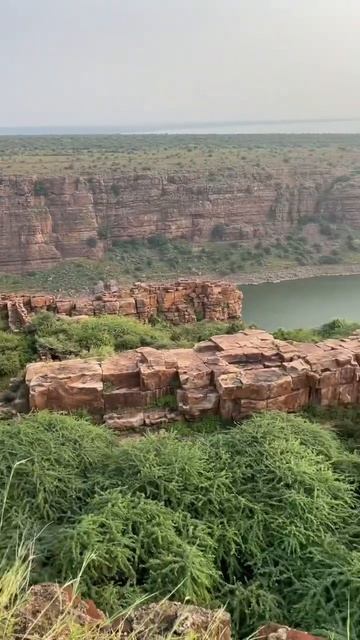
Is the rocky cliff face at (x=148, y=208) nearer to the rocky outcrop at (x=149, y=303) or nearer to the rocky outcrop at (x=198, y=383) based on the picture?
the rocky outcrop at (x=149, y=303)

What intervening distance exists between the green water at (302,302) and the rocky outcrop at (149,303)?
1083cm

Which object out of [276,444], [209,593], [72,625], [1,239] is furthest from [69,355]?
[1,239]

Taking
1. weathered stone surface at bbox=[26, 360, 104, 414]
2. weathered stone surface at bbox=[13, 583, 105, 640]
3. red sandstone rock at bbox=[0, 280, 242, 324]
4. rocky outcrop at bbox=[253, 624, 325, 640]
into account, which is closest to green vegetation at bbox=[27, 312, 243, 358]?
weathered stone surface at bbox=[26, 360, 104, 414]

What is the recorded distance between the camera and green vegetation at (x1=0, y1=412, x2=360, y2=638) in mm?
6062

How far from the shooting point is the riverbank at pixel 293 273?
150 feet

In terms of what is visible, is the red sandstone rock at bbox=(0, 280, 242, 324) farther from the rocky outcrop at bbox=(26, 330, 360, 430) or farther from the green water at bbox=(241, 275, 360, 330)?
the green water at bbox=(241, 275, 360, 330)

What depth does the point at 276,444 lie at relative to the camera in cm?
Result: 787

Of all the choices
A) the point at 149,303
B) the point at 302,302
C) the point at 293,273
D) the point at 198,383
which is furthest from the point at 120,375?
the point at 293,273

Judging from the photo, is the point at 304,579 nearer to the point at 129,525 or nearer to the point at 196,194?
the point at 129,525

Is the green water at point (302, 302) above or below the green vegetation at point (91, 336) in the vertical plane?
below

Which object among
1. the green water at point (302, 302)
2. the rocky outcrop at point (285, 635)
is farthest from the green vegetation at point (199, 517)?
the green water at point (302, 302)

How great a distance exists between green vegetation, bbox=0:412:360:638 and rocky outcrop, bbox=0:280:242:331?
35.2 ft

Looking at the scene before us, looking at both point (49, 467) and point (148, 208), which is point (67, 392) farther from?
point (148, 208)

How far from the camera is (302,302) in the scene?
40969 mm
